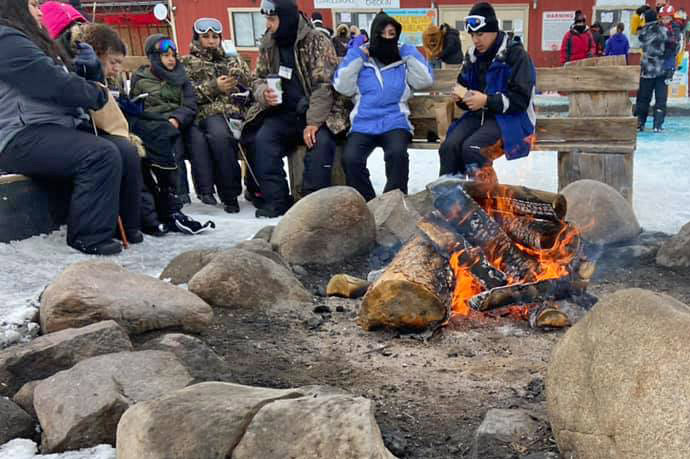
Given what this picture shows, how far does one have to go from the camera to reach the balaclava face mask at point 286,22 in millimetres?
6516

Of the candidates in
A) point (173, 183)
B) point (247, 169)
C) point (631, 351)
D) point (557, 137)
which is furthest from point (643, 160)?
point (631, 351)

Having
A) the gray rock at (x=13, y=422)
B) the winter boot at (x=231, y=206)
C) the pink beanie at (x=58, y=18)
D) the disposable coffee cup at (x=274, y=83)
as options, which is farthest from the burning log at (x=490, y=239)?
the winter boot at (x=231, y=206)

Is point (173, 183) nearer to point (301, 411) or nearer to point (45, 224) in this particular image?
point (45, 224)

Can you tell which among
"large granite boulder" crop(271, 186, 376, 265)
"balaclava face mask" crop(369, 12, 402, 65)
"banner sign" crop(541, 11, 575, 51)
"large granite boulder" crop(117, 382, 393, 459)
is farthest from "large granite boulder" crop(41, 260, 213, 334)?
"banner sign" crop(541, 11, 575, 51)

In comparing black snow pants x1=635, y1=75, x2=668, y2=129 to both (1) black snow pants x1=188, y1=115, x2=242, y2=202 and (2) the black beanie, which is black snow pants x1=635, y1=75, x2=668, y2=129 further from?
(1) black snow pants x1=188, y1=115, x2=242, y2=202

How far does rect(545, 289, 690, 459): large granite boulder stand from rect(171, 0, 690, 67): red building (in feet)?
52.5

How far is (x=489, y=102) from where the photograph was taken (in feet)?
18.6

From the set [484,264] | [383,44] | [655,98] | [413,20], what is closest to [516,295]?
[484,264]

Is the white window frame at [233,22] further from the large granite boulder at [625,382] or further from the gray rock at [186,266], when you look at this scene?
the large granite boulder at [625,382]

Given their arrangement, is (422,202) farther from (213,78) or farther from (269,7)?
(213,78)

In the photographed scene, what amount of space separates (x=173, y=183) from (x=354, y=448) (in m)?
4.46

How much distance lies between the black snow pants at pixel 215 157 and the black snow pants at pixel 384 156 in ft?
4.25

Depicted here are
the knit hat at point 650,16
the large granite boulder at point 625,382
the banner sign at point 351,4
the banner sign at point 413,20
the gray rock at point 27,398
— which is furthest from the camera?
the banner sign at point 413,20

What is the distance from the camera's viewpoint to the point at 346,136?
21.9ft
